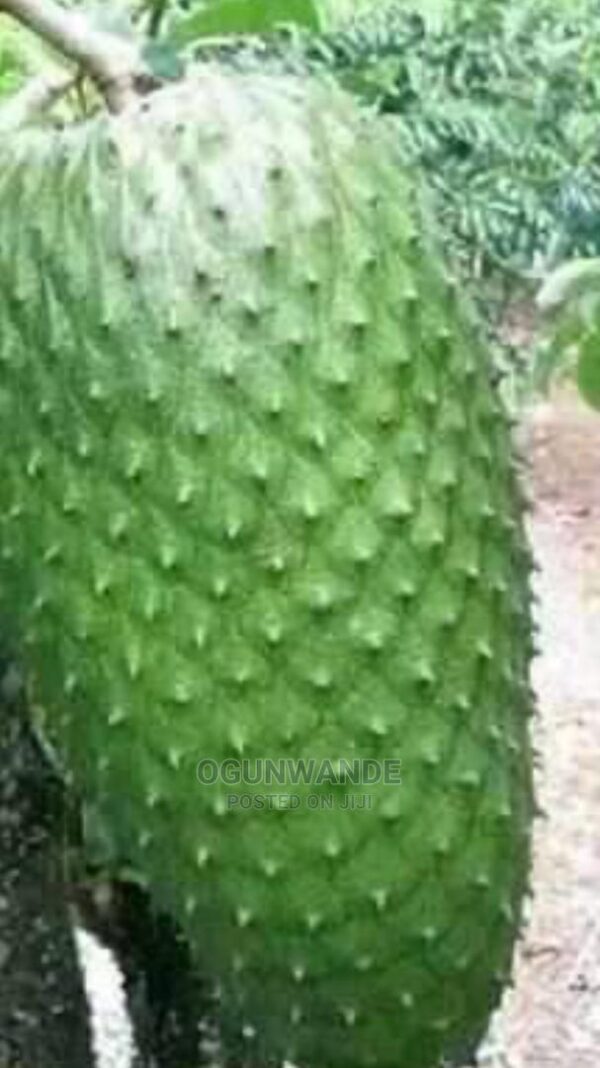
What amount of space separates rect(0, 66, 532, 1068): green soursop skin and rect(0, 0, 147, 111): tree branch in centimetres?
1

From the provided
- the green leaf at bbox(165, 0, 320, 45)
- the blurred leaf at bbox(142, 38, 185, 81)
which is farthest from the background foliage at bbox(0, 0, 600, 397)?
the blurred leaf at bbox(142, 38, 185, 81)

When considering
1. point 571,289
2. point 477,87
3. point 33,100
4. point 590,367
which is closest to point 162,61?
point 33,100

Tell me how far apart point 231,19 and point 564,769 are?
11.8 feet

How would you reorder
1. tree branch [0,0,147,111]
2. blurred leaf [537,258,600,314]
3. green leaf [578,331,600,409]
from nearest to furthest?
tree branch [0,0,147,111] → green leaf [578,331,600,409] → blurred leaf [537,258,600,314]

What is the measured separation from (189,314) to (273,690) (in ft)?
0.50

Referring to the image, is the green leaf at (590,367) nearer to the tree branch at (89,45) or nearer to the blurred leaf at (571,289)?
the blurred leaf at (571,289)

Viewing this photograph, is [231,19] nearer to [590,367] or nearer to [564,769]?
[590,367]

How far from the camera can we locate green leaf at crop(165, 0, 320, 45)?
1.40 meters

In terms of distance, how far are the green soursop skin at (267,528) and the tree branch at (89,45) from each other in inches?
0.6

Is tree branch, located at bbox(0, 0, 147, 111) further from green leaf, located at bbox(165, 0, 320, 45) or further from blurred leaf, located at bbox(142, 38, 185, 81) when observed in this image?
green leaf, located at bbox(165, 0, 320, 45)

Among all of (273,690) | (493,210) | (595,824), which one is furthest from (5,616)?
(595,824)

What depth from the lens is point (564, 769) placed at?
493cm

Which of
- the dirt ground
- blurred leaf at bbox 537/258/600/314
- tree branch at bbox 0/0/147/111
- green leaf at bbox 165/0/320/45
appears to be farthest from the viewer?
the dirt ground

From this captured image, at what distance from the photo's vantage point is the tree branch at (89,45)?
3.88 ft
